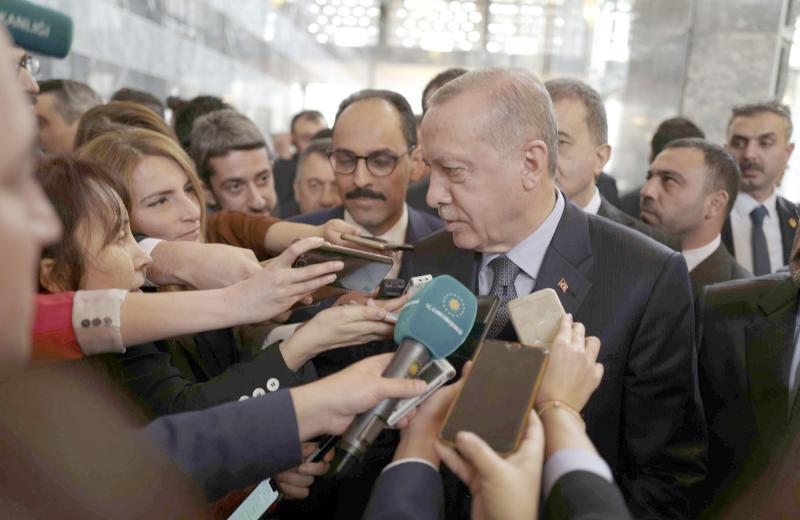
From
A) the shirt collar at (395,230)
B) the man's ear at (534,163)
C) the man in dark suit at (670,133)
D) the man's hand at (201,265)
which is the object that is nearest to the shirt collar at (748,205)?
the man in dark suit at (670,133)

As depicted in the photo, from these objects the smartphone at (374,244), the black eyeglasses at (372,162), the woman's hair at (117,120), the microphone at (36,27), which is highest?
the microphone at (36,27)

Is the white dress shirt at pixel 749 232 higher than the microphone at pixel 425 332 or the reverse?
the reverse

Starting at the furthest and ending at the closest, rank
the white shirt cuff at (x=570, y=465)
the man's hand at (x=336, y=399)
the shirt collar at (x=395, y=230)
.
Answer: the shirt collar at (x=395, y=230), the man's hand at (x=336, y=399), the white shirt cuff at (x=570, y=465)

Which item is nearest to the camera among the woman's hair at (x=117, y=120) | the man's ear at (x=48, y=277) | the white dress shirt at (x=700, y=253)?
the man's ear at (x=48, y=277)

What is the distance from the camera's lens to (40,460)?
111 cm

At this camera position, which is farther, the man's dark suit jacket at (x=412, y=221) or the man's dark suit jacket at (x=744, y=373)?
the man's dark suit jacket at (x=412, y=221)

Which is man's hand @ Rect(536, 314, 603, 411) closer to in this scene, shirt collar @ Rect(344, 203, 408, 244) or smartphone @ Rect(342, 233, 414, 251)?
smartphone @ Rect(342, 233, 414, 251)

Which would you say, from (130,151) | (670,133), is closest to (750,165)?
(670,133)

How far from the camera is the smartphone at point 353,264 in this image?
1.75 meters

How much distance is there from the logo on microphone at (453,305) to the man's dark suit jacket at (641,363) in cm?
62

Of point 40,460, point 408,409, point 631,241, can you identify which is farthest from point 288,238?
point 40,460

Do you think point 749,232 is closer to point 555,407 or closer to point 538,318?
point 538,318

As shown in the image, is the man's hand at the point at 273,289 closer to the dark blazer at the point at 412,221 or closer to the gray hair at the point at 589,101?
the dark blazer at the point at 412,221

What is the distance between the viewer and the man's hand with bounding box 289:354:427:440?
54.7 inches
